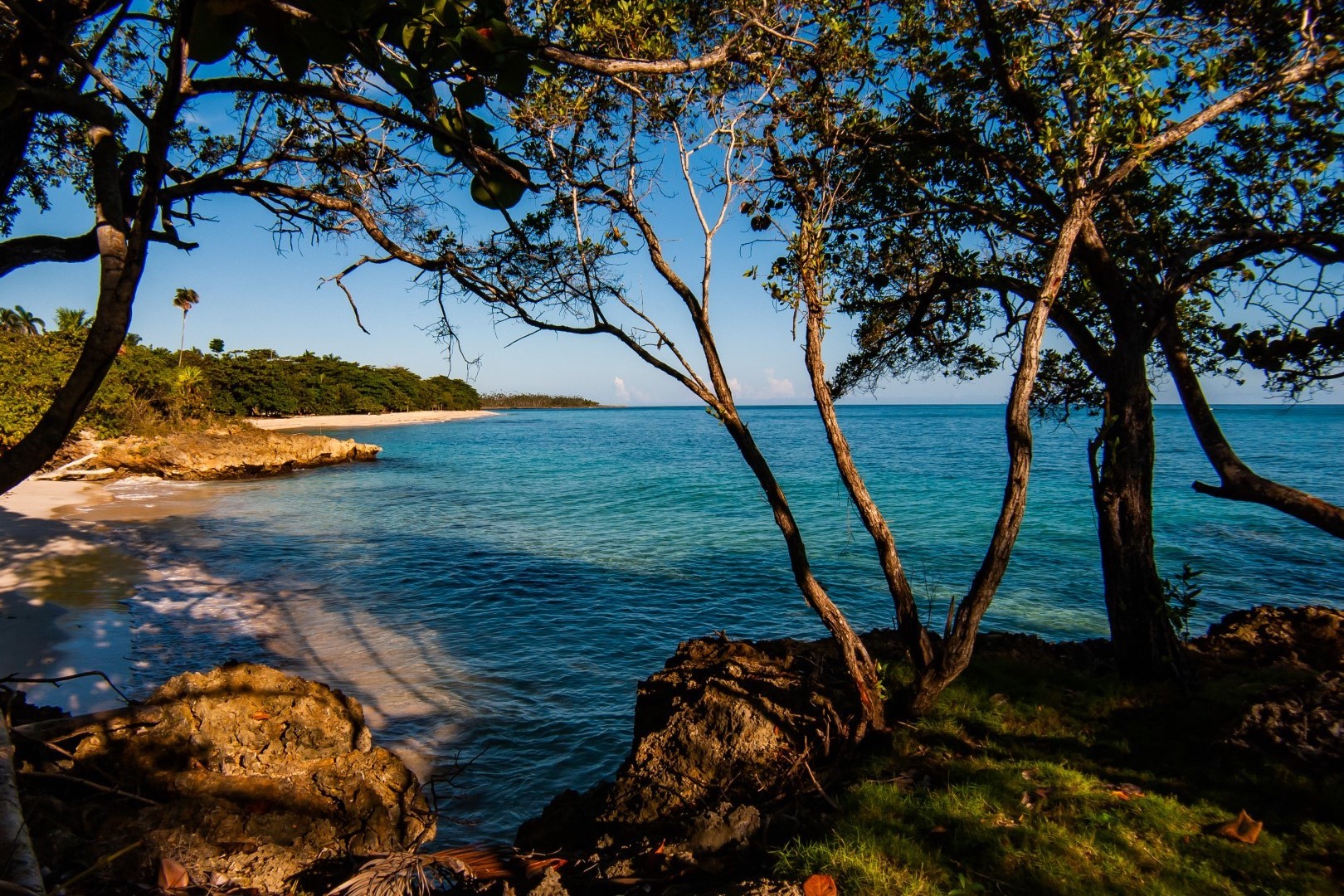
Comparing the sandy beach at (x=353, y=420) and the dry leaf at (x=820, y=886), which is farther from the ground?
the sandy beach at (x=353, y=420)

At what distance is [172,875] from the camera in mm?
3637

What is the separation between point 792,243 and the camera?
5.27m

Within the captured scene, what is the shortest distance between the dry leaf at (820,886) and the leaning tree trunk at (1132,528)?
4295mm

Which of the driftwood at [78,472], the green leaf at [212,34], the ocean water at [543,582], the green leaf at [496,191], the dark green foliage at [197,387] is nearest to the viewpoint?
the green leaf at [212,34]

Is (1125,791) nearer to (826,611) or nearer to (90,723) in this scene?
(826,611)

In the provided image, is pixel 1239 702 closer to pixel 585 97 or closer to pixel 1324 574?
pixel 585 97

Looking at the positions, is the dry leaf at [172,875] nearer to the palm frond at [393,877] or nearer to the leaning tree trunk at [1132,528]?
the palm frond at [393,877]

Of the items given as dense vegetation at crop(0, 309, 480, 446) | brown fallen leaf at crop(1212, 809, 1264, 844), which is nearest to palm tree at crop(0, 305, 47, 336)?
dense vegetation at crop(0, 309, 480, 446)

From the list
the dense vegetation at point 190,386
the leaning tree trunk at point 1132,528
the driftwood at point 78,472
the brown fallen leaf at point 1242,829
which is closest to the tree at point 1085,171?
the leaning tree trunk at point 1132,528

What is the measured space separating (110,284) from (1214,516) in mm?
29650

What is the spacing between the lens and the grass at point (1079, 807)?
3.51 meters

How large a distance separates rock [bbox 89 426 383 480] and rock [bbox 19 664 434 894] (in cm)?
3279

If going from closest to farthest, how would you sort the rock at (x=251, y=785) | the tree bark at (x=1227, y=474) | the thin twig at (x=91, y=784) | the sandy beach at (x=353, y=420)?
the thin twig at (x=91, y=784) < the rock at (x=251, y=785) < the tree bark at (x=1227, y=474) < the sandy beach at (x=353, y=420)

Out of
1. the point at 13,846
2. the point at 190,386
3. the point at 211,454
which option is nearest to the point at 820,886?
the point at 13,846
